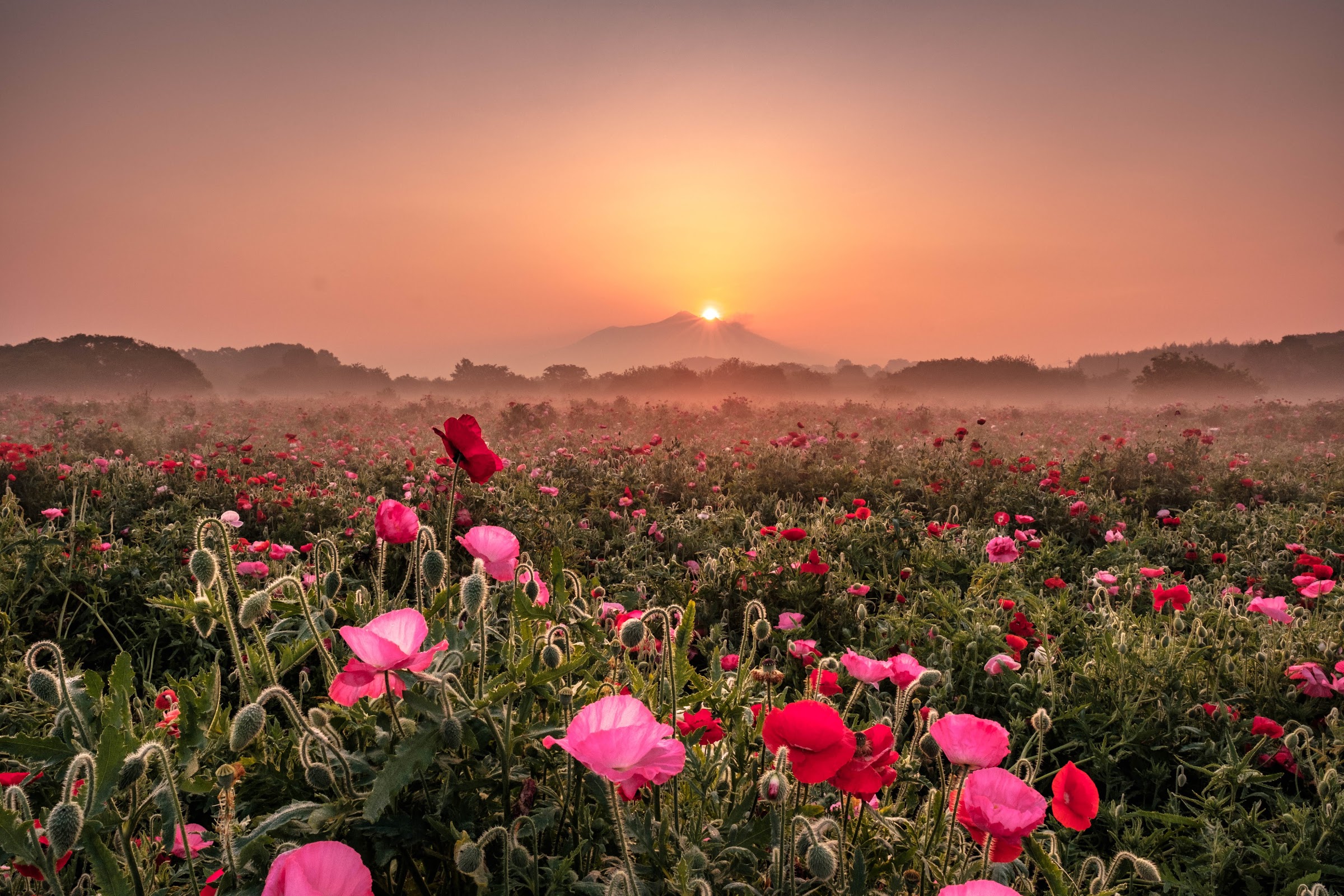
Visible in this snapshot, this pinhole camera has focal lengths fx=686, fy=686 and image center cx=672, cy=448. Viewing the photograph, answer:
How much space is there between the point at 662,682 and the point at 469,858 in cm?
52

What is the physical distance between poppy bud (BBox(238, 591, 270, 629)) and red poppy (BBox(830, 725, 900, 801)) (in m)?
1.00

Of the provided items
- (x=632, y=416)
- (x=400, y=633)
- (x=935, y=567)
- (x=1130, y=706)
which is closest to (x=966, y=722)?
(x=400, y=633)

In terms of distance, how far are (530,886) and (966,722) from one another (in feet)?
2.29

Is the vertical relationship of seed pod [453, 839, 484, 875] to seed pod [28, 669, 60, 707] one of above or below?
below

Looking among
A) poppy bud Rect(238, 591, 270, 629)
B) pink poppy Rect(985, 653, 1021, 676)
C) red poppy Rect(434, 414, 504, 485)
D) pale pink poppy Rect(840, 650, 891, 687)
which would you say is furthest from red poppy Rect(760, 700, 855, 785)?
pink poppy Rect(985, 653, 1021, 676)

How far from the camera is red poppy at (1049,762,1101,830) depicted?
105 cm

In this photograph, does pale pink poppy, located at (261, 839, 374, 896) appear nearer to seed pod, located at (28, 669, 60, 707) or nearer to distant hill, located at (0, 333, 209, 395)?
seed pod, located at (28, 669, 60, 707)

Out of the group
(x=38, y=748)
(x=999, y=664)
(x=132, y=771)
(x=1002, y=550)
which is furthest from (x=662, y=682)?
(x=1002, y=550)

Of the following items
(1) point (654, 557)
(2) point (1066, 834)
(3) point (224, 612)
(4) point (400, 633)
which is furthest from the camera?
(1) point (654, 557)

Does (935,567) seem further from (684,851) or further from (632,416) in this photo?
(632,416)

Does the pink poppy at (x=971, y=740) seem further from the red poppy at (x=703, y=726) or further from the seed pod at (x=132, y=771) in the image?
the seed pod at (x=132, y=771)

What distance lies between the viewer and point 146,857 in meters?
1.28

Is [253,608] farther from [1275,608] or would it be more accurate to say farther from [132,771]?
[1275,608]

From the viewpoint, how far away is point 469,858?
91 cm
